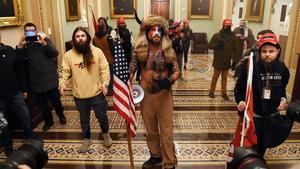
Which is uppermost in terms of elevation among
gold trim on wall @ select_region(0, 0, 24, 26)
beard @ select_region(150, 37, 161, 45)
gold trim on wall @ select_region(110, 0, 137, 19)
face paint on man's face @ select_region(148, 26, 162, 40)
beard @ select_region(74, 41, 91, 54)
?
gold trim on wall @ select_region(110, 0, 137, 19)

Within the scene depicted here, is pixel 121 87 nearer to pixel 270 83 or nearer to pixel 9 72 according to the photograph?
pixel 270 83

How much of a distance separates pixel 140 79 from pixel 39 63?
1911 millimetres

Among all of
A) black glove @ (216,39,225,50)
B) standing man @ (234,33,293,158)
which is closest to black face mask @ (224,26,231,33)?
black glove @ (216,39,225,50)

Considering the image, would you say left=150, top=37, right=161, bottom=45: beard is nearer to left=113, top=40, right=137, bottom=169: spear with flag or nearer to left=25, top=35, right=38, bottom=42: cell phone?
left=113, top=40, right=137, bottom=169: spear with flag

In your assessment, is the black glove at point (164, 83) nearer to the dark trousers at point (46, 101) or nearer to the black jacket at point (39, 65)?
the black jacket at point (39, 65)

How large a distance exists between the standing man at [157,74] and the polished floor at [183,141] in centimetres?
60

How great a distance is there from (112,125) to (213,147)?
1848 millimetres

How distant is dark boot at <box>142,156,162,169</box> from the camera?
11.4 feet

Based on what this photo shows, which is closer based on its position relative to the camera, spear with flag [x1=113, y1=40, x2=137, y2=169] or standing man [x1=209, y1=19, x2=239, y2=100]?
spear with flag [x1=113, y1=40, x2=137, y2=169]

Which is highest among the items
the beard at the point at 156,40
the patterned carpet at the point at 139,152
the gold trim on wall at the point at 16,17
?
the gold trim on wall at the point at 16,17

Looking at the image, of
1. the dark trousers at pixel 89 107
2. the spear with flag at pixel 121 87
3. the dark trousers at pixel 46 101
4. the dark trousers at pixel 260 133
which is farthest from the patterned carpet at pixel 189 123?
the spear with flag at pixel 121 87

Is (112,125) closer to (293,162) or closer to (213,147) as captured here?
(213,147)

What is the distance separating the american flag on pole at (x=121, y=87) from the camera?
2877 mm

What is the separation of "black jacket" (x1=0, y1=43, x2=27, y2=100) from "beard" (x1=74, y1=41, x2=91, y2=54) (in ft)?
2.97
